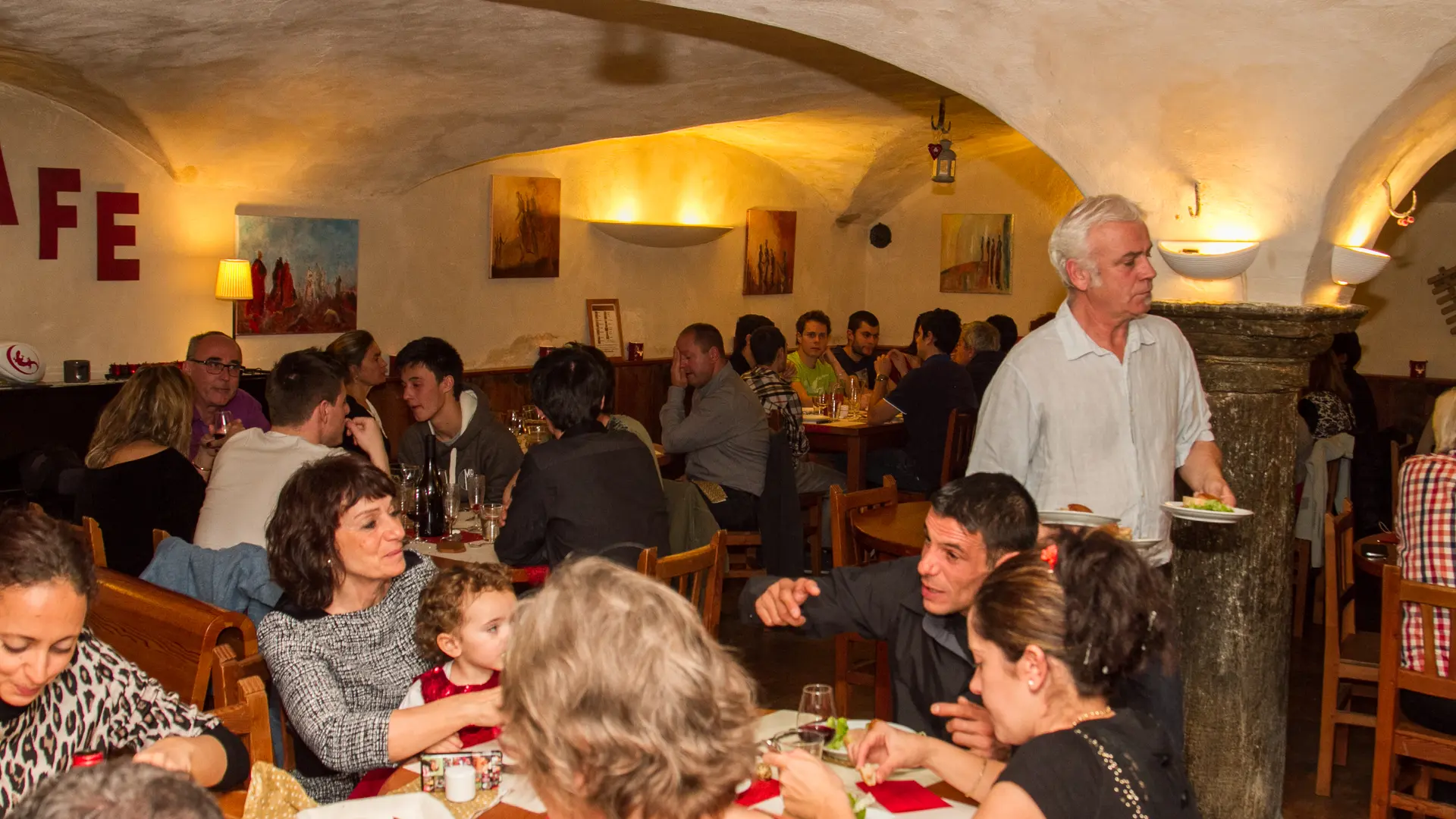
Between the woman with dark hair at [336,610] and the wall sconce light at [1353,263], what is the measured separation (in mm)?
2882

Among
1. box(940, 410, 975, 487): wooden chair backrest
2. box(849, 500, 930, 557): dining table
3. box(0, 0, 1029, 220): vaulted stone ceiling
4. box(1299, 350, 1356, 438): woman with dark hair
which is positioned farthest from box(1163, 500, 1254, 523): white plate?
box(940, 410, 975, 487): wooden chair backrest

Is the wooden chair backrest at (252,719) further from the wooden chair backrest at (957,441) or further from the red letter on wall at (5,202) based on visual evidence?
the wooden chair backrest at (957,441)

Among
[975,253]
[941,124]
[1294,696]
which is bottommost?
[1294,696]

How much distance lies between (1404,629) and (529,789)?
8.85ft

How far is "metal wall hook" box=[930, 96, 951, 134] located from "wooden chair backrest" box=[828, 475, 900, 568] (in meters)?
4.01

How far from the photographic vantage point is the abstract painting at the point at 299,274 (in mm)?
7242

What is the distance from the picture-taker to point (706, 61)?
647 cm

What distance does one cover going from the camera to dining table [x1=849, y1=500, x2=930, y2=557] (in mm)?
4621

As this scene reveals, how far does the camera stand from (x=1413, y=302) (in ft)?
32.2

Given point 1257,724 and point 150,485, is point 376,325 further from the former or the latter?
point 1257,724

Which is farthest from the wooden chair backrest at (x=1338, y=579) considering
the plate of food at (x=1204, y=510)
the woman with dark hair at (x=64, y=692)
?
the woman with dark hair at (x=64, y=692)

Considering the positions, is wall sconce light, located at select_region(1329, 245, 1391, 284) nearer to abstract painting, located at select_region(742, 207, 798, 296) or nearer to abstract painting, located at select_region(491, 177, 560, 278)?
Answer: abstract painting, located at select_region(491, 177, 560, 278)

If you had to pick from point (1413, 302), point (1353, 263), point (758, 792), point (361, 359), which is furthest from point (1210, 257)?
point (1413, 302)

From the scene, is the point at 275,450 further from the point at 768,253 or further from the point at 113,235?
the point at 768,253
